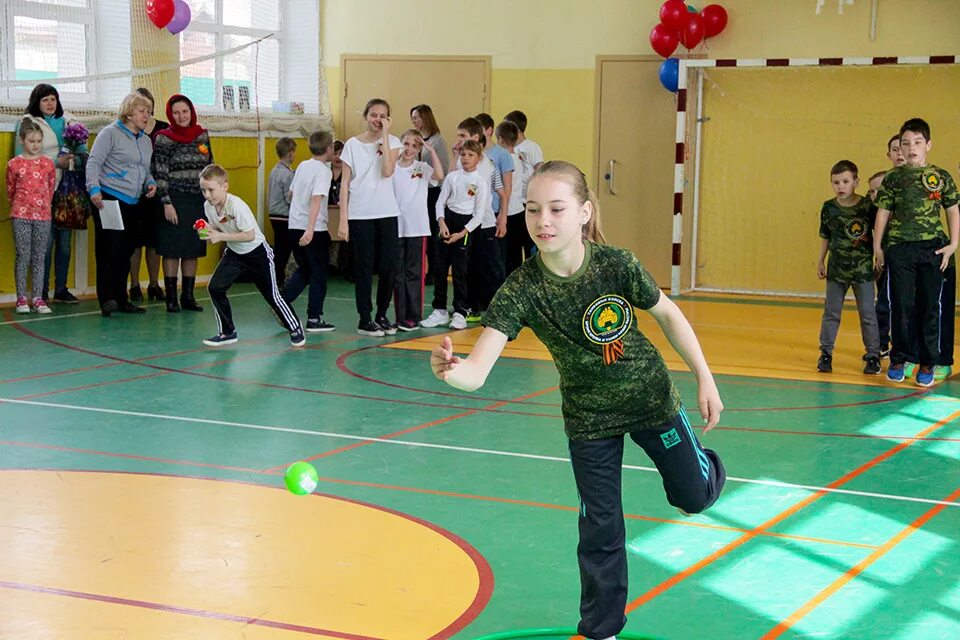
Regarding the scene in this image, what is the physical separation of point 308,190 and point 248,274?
103cm

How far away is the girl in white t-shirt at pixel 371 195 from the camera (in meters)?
10.0

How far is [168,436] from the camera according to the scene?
21.9 ft

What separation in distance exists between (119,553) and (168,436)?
6.92ft

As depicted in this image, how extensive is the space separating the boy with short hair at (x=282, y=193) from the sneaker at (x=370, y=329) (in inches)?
117

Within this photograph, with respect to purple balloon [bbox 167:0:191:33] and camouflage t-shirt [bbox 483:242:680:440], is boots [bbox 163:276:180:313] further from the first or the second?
camouflage t-shirt [bbox 483:242:680:440]

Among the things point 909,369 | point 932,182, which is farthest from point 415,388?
point 909,369

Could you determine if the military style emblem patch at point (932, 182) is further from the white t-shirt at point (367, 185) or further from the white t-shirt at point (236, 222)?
the white t-shirt at point (236, 222)

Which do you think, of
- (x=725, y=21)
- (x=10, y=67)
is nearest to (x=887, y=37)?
(x=725, y=21)

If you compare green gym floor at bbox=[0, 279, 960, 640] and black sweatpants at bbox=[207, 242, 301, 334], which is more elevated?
black sweatpants at bbox=[207, 242, 301, 334]

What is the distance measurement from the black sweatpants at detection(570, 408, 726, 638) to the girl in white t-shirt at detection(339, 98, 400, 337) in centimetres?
638

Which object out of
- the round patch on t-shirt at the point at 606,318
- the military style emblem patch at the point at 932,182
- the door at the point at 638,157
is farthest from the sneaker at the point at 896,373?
the door at the point at 638,157

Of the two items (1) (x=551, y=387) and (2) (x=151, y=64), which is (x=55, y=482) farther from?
(2) (x=151, y=64)

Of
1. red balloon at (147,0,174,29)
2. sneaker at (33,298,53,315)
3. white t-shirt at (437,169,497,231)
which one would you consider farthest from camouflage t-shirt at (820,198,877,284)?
red balloon at (147,0,174,29)

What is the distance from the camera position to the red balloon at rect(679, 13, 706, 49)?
45.0ft
